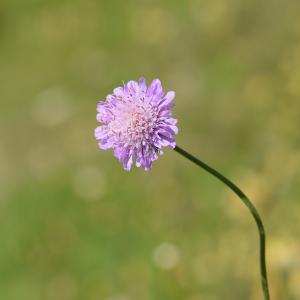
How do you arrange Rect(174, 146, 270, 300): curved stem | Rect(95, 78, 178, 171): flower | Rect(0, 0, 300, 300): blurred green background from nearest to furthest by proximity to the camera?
1. Rect(174, 146, 270, 300): curved stem
2. Rect(95, 78, 178, 171): flower
3. Rect(0, 0, 300, 300): blurred green background

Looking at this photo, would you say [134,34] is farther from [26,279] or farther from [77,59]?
[26,279]

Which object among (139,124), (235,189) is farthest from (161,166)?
(235,189)

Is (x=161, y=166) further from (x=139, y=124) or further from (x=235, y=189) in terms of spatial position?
(x=235, y=189)

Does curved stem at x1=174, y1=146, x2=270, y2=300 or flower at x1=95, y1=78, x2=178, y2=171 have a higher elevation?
flower at x1=95, y1=78, x2=178, y2=171

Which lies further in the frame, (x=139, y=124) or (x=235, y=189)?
(x=139, y=124)

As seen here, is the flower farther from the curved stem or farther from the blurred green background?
the blurred green background

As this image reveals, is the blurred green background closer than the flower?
No

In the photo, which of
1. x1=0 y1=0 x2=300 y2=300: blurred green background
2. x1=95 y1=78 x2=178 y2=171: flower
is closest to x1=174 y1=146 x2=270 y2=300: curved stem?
x1=95 y1=78 x2=178 y2=171: flower
